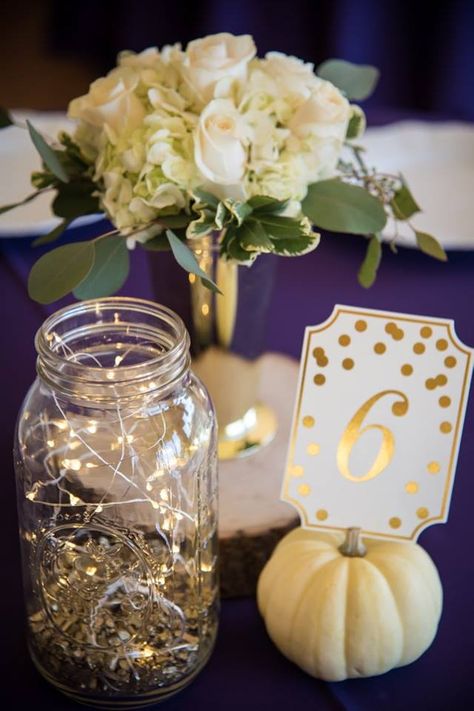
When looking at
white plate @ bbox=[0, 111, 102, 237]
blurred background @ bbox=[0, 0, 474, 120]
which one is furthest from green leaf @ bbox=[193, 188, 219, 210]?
blurred background @ bbox=[0, 0, 474, 120]

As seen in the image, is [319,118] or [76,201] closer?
[319,118]

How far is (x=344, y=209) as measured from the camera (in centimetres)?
86

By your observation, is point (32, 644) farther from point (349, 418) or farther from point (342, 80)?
point (342, 80)

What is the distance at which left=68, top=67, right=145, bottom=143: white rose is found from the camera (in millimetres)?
840

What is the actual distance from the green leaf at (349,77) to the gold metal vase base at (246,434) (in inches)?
14.5

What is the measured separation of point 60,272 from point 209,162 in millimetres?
160

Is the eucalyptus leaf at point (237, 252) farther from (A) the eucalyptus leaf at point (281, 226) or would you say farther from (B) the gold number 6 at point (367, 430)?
(B) the gold number 6 at point (367, 430)

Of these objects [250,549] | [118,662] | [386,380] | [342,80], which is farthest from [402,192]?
[118,662]

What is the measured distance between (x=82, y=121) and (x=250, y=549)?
44 cm

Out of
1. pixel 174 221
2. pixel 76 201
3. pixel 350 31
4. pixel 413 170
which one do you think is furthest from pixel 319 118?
pixel 350 31

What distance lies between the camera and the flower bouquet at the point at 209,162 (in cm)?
80

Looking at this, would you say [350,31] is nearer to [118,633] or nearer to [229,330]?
[229,330]

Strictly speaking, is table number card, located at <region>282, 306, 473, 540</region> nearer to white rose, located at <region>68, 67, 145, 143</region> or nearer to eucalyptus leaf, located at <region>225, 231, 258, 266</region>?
eucalyptus leaf, located at <region>225, 231, 258, 266</region>

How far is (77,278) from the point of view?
0.77m
